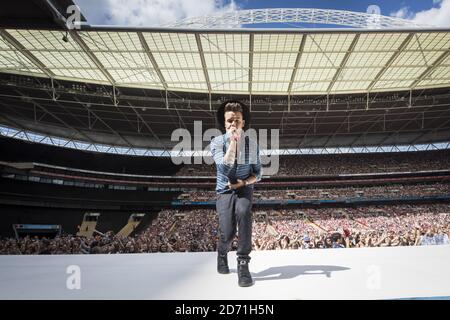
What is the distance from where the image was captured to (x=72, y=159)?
32.0 meters

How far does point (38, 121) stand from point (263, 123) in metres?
20.5

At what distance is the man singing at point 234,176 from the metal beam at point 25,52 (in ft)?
52.5

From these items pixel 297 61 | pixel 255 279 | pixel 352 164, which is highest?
pixel 297 61

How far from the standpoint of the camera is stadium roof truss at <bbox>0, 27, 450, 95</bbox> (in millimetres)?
14234

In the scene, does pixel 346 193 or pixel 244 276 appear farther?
pixel 346 193

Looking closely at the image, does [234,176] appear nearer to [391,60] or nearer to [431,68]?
[391,60]

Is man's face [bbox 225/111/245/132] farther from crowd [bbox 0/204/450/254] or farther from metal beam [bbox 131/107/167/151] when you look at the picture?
metal beam [bbox 131/107/167/151]

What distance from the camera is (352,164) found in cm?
3750

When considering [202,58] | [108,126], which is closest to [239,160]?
[202,58]

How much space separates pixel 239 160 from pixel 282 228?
2104 centimetres

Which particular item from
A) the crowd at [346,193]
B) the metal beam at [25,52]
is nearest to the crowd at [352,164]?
the crowd at [346,193]

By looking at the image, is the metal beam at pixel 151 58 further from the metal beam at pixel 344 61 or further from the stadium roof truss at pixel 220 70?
the metal beam at pixel 344 61

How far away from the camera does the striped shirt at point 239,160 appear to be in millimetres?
2416
